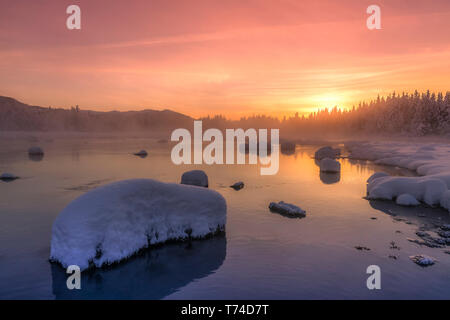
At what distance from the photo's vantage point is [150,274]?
9773 mm

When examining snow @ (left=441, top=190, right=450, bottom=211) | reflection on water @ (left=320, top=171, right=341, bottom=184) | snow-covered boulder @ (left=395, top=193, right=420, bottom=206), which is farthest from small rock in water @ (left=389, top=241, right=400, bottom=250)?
reflection on water @ (left=320, top=171, right=341, bottom=184)

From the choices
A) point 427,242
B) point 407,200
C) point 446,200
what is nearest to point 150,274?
point 427,242

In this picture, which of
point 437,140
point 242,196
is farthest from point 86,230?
point 437,140

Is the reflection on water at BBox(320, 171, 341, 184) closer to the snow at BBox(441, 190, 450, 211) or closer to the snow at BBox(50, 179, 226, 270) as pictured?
the snow at BBox(441, 190, 450, 211)

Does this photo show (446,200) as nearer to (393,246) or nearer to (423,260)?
(393,246)

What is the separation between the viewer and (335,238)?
42.6ft

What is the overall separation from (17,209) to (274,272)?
14.9m

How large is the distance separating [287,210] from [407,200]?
7.52 metres

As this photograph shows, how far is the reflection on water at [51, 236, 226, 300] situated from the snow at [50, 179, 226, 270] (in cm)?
41

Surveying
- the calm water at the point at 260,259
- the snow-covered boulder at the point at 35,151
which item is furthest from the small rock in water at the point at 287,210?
the snow-covered boulder at the point at 35,151

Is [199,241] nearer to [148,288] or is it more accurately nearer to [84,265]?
[148,288]

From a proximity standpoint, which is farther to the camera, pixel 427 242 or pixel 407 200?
pixel 407 200

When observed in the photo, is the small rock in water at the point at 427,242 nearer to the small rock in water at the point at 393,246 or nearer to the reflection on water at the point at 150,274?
the small rock in water at the point at 393,246
